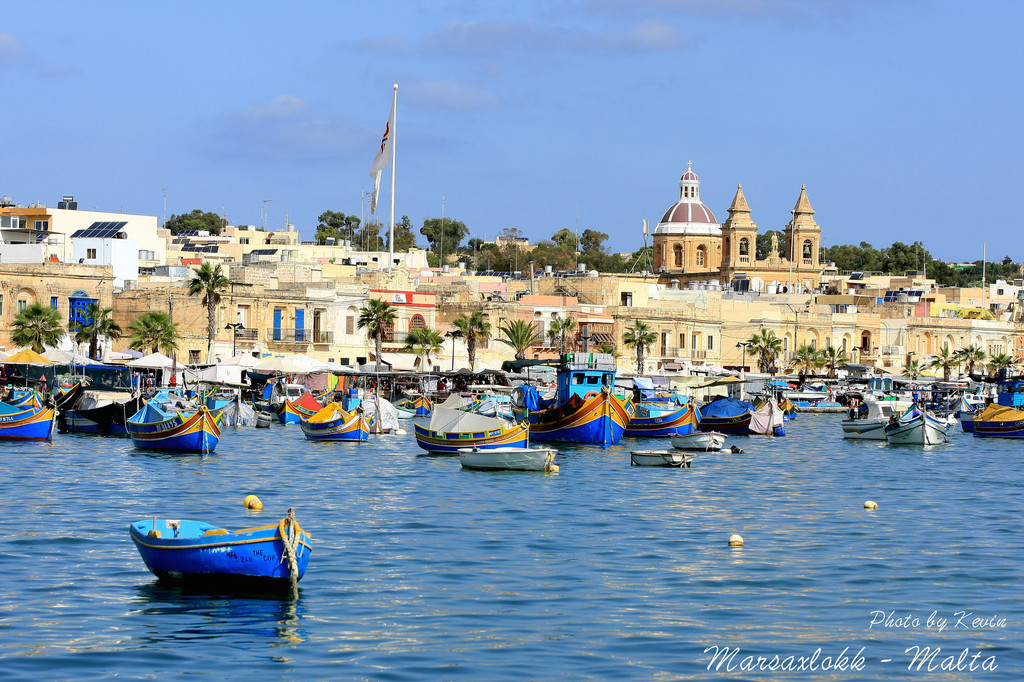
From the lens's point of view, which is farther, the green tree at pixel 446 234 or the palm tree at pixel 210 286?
the green tree at pixel 446 234

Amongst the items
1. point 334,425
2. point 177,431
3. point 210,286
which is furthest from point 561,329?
point 177,431

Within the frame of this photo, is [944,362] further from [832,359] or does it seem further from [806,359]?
[806,359]

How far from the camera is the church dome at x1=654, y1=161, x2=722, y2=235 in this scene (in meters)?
150

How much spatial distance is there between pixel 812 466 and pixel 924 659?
32.6 metres

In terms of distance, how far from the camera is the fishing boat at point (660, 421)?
6294cm

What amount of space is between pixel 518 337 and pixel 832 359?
114ft

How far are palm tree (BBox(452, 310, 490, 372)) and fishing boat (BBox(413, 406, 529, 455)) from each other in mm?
29907

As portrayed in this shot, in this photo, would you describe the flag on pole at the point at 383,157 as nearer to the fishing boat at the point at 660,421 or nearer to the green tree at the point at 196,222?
the fishing boat at the point at 660,421

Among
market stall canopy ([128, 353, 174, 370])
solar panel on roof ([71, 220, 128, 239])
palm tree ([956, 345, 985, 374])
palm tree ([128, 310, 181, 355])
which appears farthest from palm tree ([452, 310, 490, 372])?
palm tree ([956, 345, 985, 374])

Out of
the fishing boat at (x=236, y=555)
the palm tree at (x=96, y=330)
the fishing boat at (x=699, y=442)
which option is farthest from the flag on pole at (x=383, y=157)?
the fishing boat at (x=236, y=555)

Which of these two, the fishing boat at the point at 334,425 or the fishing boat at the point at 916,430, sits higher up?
the fishing boat at the point at 334,425

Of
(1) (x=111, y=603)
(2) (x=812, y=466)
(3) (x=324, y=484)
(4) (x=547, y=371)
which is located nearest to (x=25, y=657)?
(1) (x=111, y=603)

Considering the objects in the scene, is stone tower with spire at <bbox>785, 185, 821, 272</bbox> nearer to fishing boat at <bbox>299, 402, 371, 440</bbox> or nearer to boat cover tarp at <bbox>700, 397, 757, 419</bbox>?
boat cover tarp at <bbox>700, 397, 757, 419</bbox>

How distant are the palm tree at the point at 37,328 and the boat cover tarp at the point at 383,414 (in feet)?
50.4
